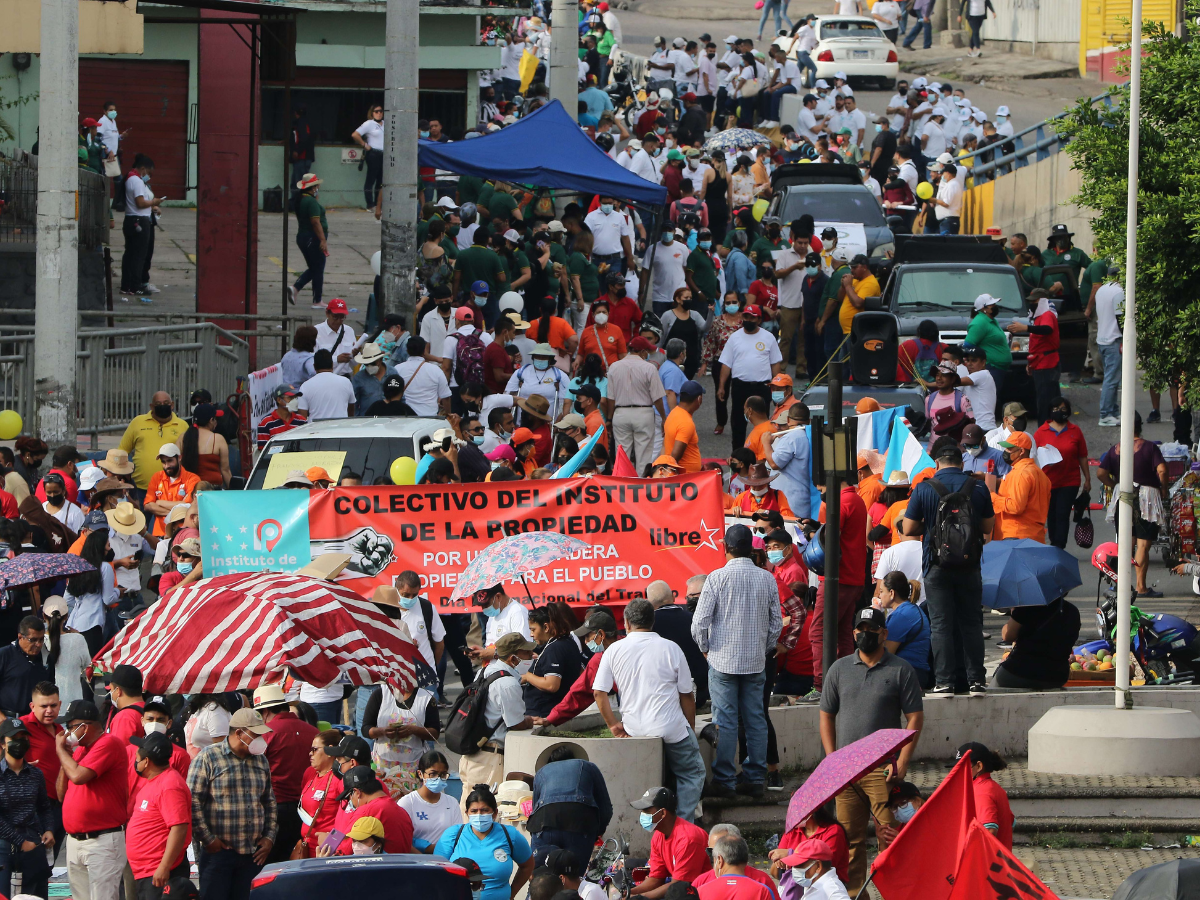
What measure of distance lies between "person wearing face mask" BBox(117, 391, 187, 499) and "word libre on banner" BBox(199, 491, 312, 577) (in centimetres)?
275

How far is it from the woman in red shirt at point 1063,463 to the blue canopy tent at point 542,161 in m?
7.63

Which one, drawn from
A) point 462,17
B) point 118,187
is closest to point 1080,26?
point 462,17

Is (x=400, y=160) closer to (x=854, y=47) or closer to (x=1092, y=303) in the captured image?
(x=1092, y=303)

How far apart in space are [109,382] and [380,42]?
18.6 m

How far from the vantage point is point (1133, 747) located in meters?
12.3

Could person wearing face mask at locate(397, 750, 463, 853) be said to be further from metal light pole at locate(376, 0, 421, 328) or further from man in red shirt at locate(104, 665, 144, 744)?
metal light pole at locate(376, 0, 421, 328)

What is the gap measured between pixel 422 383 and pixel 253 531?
466 centimetres

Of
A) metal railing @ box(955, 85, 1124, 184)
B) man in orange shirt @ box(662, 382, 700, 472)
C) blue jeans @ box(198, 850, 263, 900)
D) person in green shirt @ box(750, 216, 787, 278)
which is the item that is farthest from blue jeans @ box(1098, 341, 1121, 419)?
blue jeans @ box(198, 850, 263, 900)

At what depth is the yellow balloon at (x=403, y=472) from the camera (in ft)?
49.9

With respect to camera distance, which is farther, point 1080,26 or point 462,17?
point 1080,26

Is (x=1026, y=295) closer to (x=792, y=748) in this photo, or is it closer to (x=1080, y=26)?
(x=792, y=748)

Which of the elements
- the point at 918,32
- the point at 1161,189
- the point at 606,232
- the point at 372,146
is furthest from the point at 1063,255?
the point at 918,32

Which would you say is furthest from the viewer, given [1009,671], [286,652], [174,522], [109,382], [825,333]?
[825,333]

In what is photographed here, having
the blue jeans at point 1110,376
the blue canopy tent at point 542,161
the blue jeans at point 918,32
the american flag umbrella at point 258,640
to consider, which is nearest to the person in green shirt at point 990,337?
the blue jeans at point 1110,376
